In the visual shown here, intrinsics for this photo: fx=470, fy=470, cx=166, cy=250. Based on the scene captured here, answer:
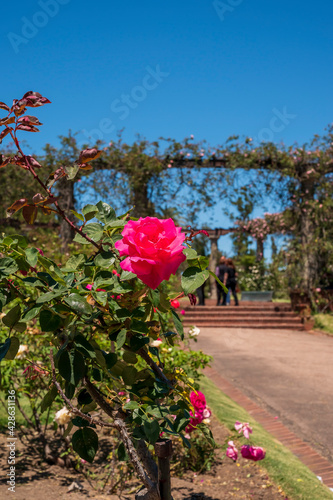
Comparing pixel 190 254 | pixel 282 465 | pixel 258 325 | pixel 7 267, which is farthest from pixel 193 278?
pixel 258 325

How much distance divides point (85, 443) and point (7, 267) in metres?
0.58

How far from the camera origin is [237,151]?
14031mm

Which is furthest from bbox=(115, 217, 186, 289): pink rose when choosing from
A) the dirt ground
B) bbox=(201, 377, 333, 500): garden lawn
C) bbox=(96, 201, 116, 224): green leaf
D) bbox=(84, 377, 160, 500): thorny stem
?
bbox=(201, 377, 333, 500): garden lawn

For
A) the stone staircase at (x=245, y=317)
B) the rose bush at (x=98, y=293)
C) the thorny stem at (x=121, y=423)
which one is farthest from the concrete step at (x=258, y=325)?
the rose bush at (x=98, y=293)

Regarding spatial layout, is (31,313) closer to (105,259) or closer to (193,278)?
(105,259)

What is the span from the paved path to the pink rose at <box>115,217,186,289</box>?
312cm

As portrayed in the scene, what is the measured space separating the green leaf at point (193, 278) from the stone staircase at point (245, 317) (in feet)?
36.1

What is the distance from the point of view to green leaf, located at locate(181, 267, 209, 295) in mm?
1161

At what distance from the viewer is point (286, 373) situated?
259 inches

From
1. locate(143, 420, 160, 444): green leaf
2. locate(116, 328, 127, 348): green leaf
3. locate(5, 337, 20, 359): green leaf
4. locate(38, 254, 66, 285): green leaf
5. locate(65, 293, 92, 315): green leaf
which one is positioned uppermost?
locate(38, 254, 66, 285): green leaf

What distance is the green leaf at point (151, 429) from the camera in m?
1.32

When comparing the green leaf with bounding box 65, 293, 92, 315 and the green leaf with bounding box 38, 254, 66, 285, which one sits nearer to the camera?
the green leaf with bounding box 65, 293, 92, 315

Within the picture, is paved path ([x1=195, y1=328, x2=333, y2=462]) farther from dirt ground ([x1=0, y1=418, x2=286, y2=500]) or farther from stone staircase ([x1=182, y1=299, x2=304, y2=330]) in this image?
stone staircase ([x1=182, y1=299, x2=304, y2=330])

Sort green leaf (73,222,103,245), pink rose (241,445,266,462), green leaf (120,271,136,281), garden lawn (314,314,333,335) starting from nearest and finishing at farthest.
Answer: green leaf (120,271,136,281), green leaf (73,222,103,245), pink rose (241,445,266,462), garden lawn (314,314,333,335)
